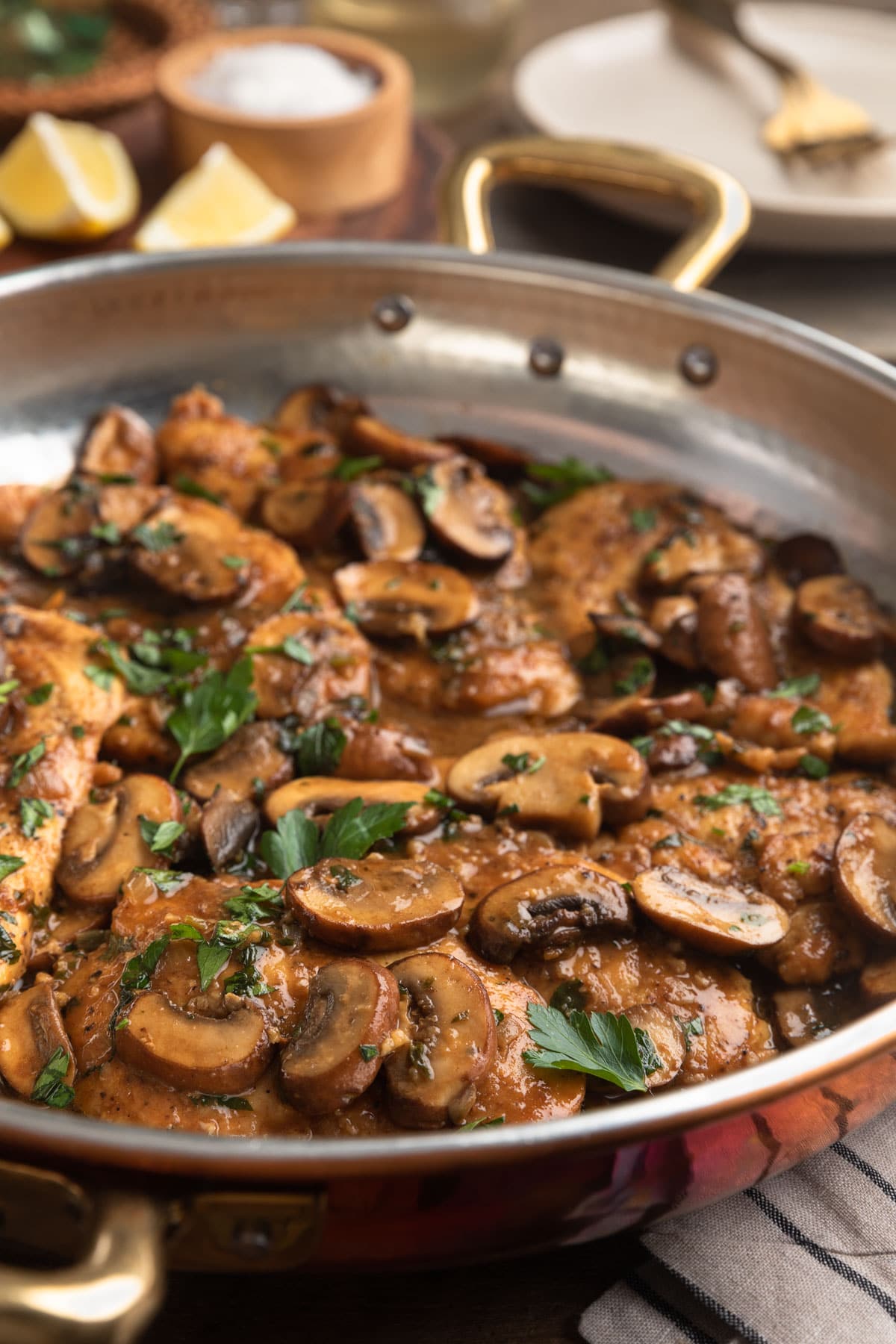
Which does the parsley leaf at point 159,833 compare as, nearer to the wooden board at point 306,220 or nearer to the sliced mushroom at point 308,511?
the sliced mushroom at point 308,511

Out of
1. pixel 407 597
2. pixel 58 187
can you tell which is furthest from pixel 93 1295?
pixel 58 187

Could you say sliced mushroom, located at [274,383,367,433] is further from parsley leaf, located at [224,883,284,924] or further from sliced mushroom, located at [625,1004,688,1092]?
sliced mushroom, located at [625,1004,688,1092]

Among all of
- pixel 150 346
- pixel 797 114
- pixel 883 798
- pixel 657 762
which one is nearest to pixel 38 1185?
pixel 657 762

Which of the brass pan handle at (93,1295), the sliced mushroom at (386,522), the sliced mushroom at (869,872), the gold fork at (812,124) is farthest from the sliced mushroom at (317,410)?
the gold fork at (812,124)

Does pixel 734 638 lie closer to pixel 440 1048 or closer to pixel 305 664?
pixel 305 664

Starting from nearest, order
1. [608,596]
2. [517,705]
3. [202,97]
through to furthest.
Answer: [517,705] → [608,596] → [202,97]

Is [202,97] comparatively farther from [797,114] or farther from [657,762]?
[657,762]
